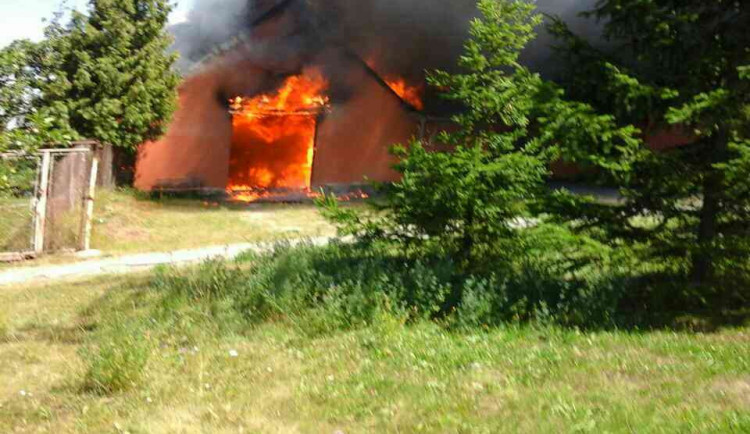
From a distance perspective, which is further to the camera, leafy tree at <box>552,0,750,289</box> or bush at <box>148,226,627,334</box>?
bush at <box>148,226,627,334</box>

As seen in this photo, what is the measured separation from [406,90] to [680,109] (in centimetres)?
1612

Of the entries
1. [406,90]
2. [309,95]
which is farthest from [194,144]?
[406,90]

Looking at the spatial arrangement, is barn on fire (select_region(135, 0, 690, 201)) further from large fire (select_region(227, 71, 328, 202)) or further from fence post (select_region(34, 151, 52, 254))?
fence post (select_region(34, 151, 52, 254))

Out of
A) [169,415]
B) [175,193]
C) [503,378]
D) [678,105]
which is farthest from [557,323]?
[175,193]

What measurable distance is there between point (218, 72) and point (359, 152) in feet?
15.6

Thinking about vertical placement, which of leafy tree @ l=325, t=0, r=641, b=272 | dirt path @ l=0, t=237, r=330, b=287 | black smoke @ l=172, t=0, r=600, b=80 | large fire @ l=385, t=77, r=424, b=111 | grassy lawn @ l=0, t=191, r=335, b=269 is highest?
black smoke @ l=172, t=0, r=600, b=80

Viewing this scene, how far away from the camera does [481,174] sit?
8719 mm

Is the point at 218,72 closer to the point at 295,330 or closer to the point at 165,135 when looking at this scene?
the point at 165,135

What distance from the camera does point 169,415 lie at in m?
5.30

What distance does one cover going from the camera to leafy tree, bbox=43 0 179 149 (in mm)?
17406

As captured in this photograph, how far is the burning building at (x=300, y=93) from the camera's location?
20.5 meters

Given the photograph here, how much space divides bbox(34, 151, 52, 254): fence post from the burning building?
21.7ft

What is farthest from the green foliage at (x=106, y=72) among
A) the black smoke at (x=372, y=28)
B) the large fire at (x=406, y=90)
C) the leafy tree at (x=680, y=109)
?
the leafy tree at (x=680, y=109)

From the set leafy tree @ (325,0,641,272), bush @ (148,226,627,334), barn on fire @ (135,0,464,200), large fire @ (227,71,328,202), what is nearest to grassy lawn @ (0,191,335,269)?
barn on fire @ (135,0,464,200)
